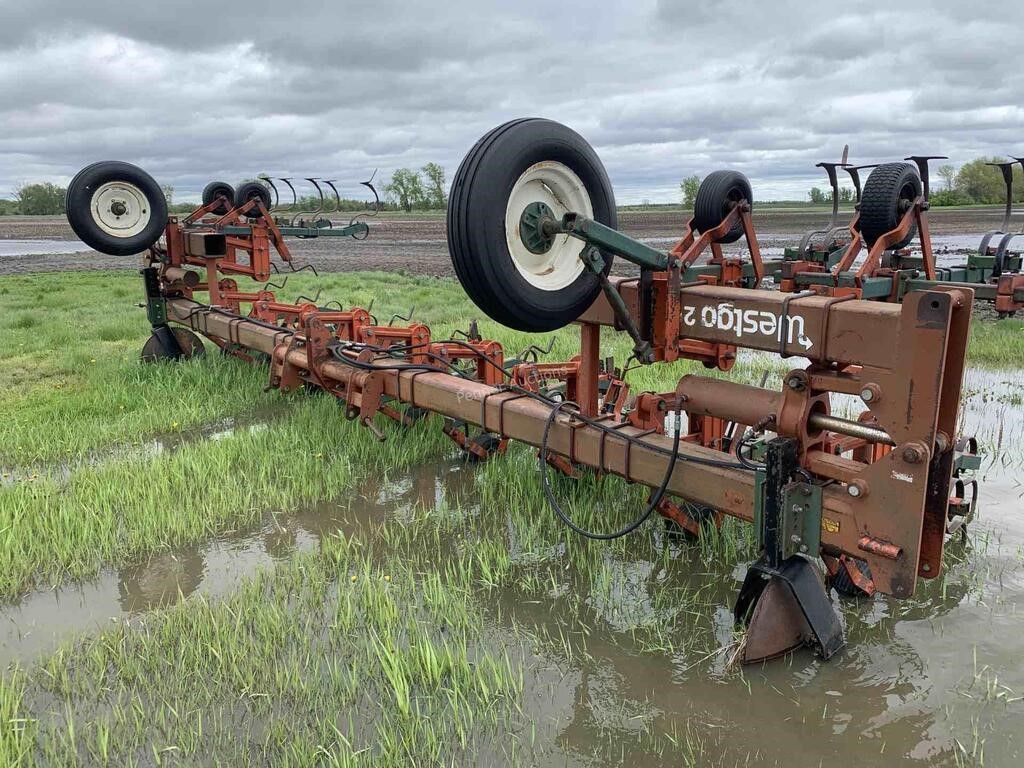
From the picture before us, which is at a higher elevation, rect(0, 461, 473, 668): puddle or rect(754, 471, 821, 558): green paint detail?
rect(754, 471, 821, 558): green paint detail

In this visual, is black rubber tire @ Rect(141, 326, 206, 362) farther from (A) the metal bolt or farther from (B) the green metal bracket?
(A) the metal bolt

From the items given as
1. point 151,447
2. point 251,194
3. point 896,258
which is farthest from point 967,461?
point 251,194

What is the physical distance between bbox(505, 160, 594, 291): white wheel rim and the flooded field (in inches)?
67.8

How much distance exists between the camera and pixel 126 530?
16.9ft

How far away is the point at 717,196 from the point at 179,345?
6.89 metres

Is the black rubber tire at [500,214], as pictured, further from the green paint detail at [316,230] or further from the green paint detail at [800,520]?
the green paint detail at [316,230]

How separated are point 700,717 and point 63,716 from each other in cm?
259

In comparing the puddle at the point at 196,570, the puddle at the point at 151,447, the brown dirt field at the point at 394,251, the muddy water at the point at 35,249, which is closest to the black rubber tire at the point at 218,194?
the puddle at the point at 151,447

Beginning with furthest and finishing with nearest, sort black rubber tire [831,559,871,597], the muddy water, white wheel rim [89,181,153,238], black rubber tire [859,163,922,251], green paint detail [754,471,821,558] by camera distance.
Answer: the muddy water
white wheel rim [89,181,153,238]
black rubber tire [859,163,922,251]
black rubber tire [831,559,871,597]
green paint detail [754,471,821,558]

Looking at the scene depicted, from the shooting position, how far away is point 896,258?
7.62m

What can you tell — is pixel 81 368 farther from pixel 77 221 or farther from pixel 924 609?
A: pixel 924 609

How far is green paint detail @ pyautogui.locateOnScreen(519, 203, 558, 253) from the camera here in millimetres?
3670

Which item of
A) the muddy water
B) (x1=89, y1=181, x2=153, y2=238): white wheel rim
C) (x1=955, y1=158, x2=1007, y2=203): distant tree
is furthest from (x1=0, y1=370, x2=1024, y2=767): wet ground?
(x1=955, y1=158, x2=1007, y2=203): distant tree

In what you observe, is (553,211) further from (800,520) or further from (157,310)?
(157,310)
